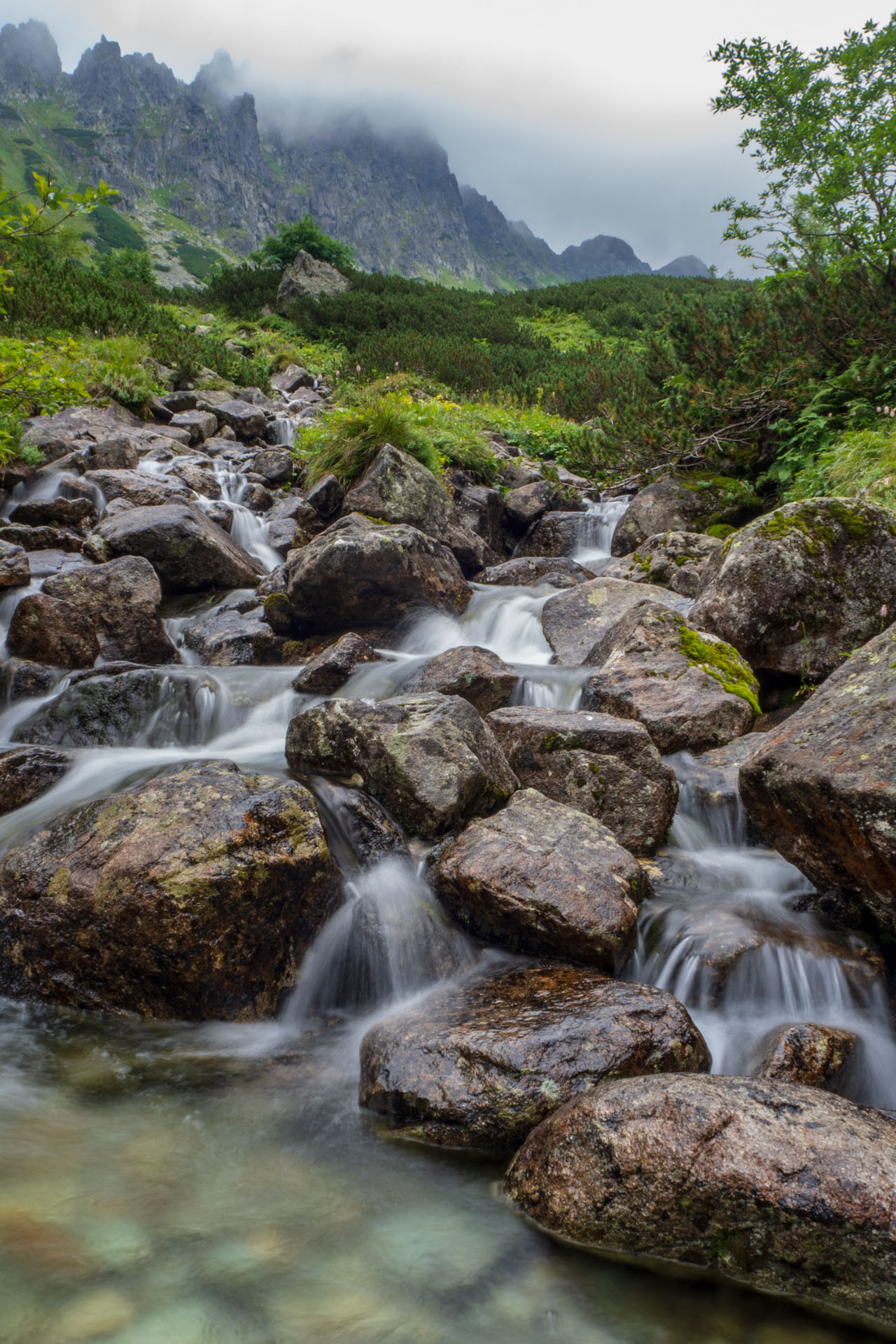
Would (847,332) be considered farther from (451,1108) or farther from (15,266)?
(15,266)

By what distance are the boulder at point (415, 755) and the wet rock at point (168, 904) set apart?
0.82 meters

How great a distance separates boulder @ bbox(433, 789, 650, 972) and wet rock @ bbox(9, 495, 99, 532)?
322 inches

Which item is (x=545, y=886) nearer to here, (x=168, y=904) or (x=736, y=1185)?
(x=736, y=1185)

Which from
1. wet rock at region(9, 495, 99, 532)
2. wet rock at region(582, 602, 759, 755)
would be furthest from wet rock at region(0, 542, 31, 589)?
wet rock at region(582, 602, 759, 755)

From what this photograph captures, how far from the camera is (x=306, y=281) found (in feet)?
93.6

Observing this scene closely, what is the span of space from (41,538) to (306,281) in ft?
76.6

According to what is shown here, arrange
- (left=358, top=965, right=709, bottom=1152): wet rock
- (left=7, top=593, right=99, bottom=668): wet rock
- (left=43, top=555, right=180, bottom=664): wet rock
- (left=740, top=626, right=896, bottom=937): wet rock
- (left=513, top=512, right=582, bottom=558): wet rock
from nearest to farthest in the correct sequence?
1. (left=358, top=965, right=709, bottom=1152): wet rock
2. (left=740, top=626, right=896, bottom=937): wet rock
3. (left=7, top=593, right=99, bottom=668): wet rock
4. (left=43, top=555, right=180, bottom=664): wet rock
5. (left=513, top=512, right=582, bottom=558): wet rock

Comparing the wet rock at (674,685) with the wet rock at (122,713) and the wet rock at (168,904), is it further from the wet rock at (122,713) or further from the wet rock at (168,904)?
the wet rock at (122,713)

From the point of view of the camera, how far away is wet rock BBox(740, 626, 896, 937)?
3.48 metres

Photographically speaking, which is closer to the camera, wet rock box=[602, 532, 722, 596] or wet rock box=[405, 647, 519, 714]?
wet rock box=[405, 647, 519, 714]

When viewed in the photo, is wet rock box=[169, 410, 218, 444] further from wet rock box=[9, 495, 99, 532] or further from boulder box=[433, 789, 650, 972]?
boulder box=[433, 789, 650, 972]

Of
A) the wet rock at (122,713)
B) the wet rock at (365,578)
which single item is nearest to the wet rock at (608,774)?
the wet rock at (122,713)

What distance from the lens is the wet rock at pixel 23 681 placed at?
711 centimetres

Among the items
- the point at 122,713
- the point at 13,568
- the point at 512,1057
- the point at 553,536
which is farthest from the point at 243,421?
the point at 512,1057
